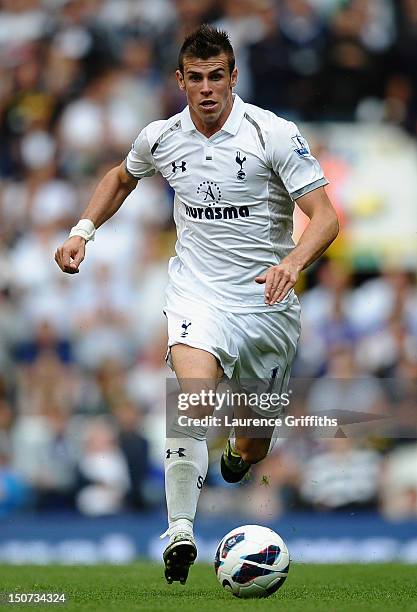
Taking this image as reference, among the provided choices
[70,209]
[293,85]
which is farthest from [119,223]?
[293,85]

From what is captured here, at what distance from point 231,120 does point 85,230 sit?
0.99m

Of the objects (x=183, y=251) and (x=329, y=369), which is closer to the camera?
(x=183, y=251)

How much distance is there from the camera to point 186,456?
20.5 feet

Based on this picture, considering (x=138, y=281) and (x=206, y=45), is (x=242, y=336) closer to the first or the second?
(x=206, y=45)

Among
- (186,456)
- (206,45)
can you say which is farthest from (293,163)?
(186,456)

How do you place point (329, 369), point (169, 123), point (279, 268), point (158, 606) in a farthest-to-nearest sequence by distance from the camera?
point (329, 369)
point (169, 123)
point (279, 268)
point (158, 606)

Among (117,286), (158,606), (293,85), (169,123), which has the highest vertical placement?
(293,85)

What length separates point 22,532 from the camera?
36.5ft

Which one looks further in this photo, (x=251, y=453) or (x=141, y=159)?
(x=251, y=453)

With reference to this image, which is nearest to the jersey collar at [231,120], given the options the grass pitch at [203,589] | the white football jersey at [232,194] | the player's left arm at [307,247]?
the white football jersey at [232,194]

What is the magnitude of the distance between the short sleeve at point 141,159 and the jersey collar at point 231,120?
29 centimetres

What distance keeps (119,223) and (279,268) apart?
300 inches

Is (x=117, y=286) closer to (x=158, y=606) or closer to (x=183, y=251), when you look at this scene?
(x=183, y=251)

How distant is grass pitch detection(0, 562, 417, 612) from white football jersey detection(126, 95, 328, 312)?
1.54 m
